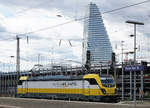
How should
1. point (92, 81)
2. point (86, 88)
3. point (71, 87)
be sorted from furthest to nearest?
point (71, 87), point (86, 88), point (92, 81)

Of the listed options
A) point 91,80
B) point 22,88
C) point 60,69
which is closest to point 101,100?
point 91,80

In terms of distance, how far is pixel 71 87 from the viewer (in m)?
40.0

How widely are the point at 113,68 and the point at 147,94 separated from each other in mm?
5611

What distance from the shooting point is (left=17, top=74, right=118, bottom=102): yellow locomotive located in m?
35.9

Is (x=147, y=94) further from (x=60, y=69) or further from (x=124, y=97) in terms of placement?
(x=60, y=69)

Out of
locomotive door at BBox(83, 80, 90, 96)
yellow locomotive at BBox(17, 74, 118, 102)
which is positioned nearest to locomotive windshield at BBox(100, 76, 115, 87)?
yellow locomotive at BBox(17, 74, 118, 102)

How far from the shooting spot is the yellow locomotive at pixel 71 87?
1414 inches

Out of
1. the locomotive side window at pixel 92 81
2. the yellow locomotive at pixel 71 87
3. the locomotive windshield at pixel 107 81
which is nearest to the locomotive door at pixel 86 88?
the yellow locomotive at pixel 71 87

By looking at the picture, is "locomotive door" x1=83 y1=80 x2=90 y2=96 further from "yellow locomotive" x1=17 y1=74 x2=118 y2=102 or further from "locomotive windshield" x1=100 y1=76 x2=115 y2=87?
"locomotive windshield" x1=100 y1=76 x2=115 y2=87

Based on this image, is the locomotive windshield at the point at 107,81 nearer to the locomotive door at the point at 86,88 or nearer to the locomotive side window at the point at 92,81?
the locomotive side window at the point at 92,81

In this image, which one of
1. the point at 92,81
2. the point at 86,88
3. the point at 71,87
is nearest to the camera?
the point at 92,81

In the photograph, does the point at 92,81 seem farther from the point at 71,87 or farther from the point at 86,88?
the point at 71,87

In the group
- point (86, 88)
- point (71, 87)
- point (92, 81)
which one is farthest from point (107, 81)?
point (71, 87)

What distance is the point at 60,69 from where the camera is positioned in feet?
156
